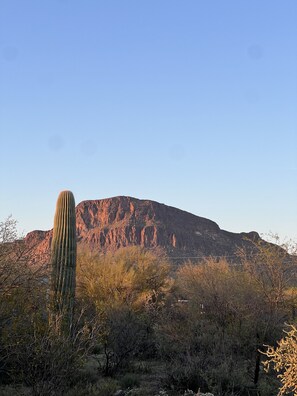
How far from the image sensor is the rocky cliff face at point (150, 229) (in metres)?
67.5

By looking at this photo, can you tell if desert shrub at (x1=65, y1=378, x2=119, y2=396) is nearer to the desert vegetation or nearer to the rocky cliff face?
the desert vegetation

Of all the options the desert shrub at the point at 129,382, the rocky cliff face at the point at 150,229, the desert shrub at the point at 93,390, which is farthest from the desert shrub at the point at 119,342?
the rocky cliff face at the point at 150,229

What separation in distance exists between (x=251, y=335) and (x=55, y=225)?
6058 millimetres

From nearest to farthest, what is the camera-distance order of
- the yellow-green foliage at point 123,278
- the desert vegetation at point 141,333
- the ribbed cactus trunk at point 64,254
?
1. the desert vegetation at point 141,333
2. the ribbed cactus trunk at point 64,254
3. the yellow-green foliage at point 123,278

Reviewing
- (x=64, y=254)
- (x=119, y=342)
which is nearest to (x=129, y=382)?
(x=119, y=342)

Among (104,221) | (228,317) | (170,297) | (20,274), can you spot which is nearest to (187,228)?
(104,221)

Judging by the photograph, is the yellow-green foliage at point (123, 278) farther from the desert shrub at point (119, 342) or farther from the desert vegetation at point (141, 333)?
the desert shrub at point (119, 342)

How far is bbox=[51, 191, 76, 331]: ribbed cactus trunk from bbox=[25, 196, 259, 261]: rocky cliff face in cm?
4514

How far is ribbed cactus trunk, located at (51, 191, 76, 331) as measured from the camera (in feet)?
46.5

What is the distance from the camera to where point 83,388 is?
10391 millimetres

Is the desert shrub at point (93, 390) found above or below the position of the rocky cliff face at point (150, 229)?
below

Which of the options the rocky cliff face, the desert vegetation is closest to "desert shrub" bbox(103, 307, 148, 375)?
the desert vegetation

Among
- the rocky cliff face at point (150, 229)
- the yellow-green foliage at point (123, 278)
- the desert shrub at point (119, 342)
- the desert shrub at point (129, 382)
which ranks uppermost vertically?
the rocky cliff face at point (150, 229)

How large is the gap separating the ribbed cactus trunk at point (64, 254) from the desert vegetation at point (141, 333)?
39mm
